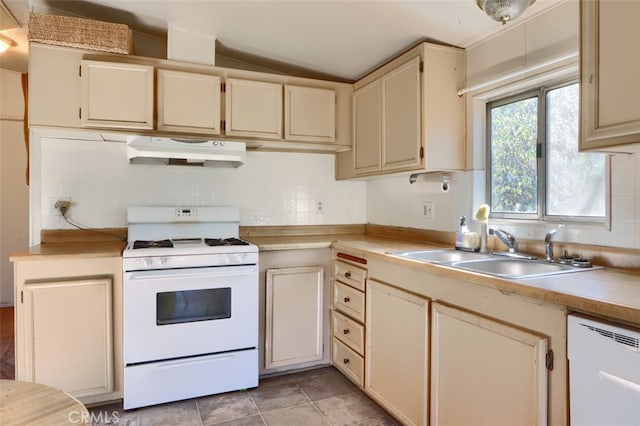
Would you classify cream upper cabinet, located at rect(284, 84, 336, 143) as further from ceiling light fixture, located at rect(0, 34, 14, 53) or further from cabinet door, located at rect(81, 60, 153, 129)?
ceiling light fixture, located at rect(0, 34, 14, 53)

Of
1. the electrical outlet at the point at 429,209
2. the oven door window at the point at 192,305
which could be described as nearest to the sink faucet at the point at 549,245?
the electrical outlet at the point at 429,209

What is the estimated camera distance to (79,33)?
2.26 metres

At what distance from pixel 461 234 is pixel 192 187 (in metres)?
1.91

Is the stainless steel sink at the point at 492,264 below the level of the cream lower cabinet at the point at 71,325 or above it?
above

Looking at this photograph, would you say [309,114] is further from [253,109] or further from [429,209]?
[429,209]

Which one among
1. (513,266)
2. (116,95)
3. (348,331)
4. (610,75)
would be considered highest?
(116,95)

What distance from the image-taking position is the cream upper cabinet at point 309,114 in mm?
2795

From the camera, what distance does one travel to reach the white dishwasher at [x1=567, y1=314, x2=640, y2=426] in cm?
102

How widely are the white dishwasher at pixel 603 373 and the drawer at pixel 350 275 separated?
127 cm

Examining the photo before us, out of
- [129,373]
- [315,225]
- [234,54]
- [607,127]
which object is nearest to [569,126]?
[607,127]

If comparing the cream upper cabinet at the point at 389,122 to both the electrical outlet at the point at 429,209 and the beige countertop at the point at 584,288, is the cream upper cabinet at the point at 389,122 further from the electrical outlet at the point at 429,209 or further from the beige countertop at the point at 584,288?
the beige countertop at the point at 584,288

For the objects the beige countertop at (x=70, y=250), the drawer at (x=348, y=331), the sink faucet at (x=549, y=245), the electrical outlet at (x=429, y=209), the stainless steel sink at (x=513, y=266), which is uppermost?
the electrical outlet at (x=429, y=209)

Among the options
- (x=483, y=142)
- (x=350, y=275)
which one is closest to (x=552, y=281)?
(x=483, y=142)

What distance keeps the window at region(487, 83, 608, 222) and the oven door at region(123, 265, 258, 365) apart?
1.62 meters
